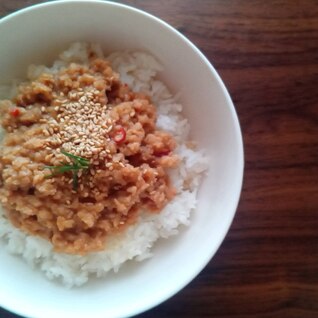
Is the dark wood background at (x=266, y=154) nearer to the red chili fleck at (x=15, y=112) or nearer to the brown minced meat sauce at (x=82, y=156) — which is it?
the brown minced meat sauce at (x=82, y=156)

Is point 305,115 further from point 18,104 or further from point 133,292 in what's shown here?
point 18,104

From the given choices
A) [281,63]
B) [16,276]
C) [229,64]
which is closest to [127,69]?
[229,64]

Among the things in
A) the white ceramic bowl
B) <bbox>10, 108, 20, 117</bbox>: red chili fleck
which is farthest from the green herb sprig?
the white ceramic bowl

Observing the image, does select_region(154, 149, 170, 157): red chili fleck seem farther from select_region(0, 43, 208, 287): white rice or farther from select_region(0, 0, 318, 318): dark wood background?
select_region(0, 0, 318, 318): dark wood background

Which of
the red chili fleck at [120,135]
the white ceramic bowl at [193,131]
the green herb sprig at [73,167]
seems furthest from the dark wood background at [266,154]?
the green herb sprig at [73,167]

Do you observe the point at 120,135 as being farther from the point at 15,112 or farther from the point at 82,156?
the point at 15,112
